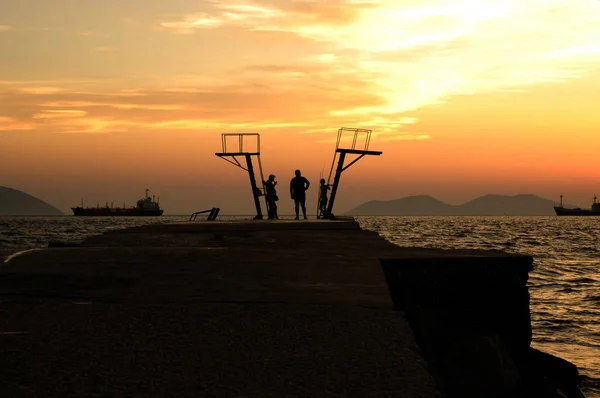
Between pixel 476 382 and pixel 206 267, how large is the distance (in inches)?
128

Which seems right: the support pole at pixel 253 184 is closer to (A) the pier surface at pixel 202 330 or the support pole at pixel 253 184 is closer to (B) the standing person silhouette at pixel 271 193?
(B) the standing person silhouette at pixel 271 193

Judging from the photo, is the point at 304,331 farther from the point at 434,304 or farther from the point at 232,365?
the point at 434,304

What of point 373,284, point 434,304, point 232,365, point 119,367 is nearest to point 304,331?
point 232,365

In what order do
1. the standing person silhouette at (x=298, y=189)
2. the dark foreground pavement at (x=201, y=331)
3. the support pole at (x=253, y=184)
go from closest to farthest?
the dark foreground pavement at (x=201, y=331) → the standing person silhouette at (x=298, y=189) → the support pole at (x=253, y=184)

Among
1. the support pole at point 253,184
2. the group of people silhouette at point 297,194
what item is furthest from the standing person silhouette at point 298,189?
the support pole at point 253,184

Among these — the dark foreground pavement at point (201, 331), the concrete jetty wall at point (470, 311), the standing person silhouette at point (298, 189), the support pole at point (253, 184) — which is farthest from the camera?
the support pole at point (253, 184)

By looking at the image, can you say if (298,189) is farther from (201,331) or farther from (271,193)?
(201,331)

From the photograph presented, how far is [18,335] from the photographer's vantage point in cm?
495

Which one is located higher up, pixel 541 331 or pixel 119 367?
pixel 119 367

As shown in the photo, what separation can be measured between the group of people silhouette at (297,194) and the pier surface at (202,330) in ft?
65.2

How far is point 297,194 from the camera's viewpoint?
28938mm

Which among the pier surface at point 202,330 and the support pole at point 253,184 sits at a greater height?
the support pole at point 253,184

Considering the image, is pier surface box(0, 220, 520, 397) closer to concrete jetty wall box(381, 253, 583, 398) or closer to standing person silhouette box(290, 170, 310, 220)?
concrete jetty wall box(381, 253, 583, 398)

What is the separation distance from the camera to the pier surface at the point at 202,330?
393 cm
